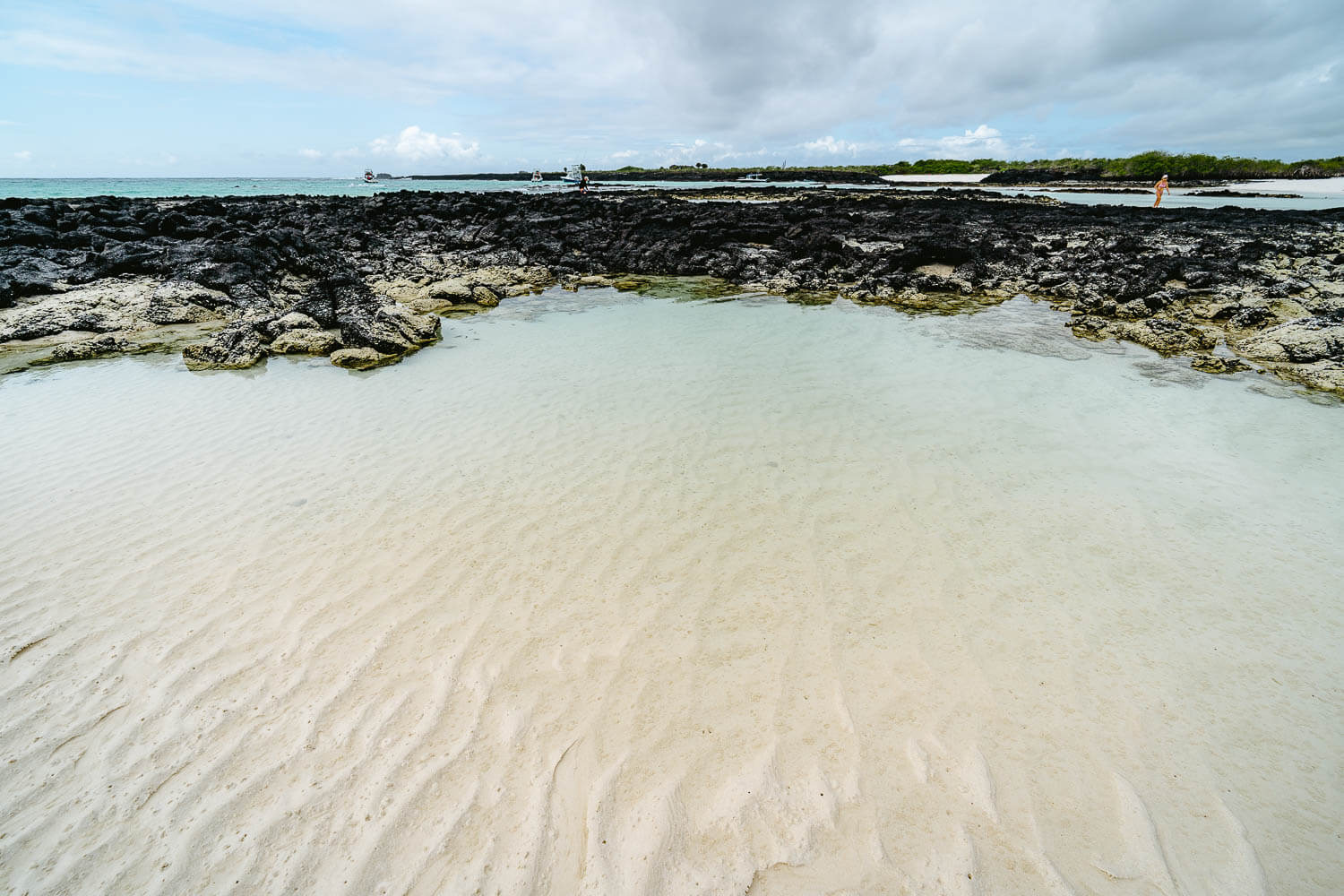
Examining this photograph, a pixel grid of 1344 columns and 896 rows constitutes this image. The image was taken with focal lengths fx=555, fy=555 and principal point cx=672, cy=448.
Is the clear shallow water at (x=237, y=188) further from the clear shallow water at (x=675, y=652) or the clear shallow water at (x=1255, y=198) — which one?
the clear shallow water at (x=675, y=652)

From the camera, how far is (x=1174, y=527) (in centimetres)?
484

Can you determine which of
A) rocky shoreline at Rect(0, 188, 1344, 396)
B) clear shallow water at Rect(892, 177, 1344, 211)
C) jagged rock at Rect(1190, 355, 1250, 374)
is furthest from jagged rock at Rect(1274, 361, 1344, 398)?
clear shallow water at Rect(892, 177, 1344, 211)

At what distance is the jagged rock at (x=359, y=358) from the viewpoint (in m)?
9.35

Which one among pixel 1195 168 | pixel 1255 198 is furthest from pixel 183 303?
pixel 1195 168

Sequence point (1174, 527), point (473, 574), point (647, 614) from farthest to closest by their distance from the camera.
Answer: point (1174, 527) → point (473, 574) → point (647, 614)

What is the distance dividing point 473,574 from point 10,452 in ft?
20.5

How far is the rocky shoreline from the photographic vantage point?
10.2m

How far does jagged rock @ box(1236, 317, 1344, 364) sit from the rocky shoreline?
30 mm

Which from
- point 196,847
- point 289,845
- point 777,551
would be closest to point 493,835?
point 289,845

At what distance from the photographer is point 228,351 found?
9648mm

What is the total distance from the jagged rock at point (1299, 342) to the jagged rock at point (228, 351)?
675 inches

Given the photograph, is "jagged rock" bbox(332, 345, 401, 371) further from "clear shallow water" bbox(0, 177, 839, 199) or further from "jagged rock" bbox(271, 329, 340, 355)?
"clear shallow water" bbox(0, 177, 839, 199)

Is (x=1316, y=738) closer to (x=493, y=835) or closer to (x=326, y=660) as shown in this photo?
(x=493, y=835)

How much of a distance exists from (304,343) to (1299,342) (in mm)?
17126
